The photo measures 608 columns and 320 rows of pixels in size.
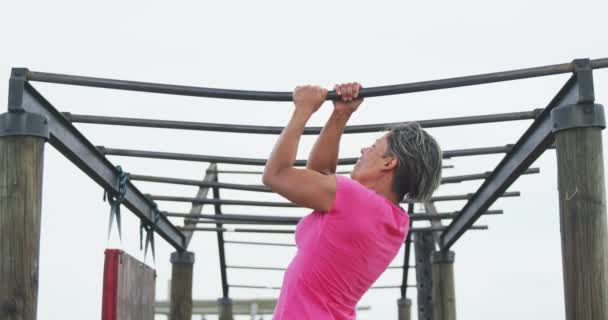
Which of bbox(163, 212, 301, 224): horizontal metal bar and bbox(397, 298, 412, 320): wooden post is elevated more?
bbox(163, 212, 301, 224): horizontal metal bar

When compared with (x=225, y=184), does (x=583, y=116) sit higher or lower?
lower

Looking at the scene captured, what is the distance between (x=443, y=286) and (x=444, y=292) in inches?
1.9

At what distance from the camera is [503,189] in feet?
18.2

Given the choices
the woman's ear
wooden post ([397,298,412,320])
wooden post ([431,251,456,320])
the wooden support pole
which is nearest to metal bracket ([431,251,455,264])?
wooden post ([431,251,456,320])

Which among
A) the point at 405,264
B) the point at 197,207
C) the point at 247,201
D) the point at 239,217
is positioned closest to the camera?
the point at 247,201

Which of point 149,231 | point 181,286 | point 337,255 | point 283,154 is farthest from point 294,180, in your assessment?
point 181,286

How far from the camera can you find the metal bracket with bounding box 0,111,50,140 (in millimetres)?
3809

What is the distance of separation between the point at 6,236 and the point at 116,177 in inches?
63.8

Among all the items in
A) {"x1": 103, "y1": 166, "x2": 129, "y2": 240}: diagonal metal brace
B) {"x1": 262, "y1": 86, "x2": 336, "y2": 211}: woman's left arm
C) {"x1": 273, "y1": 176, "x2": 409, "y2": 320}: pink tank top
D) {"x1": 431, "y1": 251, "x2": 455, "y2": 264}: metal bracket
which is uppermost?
{"x1": 103, "y1": 166, "x2": 129, "y2": 240}: diagonal metal brace

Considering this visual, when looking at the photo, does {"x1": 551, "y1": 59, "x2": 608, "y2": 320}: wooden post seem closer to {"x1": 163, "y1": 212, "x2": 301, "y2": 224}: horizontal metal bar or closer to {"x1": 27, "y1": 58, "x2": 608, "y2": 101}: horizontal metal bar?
{"x1": 27, "y1": 58, "x2": 608, "y2": 101}: horizontal metal bar

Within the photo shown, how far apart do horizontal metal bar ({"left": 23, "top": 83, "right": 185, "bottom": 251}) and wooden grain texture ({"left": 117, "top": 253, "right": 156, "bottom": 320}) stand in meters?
0.44

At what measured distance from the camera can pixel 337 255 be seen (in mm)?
2926

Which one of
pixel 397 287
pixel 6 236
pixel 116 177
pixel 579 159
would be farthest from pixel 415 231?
pixel 6 236

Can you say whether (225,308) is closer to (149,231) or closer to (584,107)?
(149,231)
